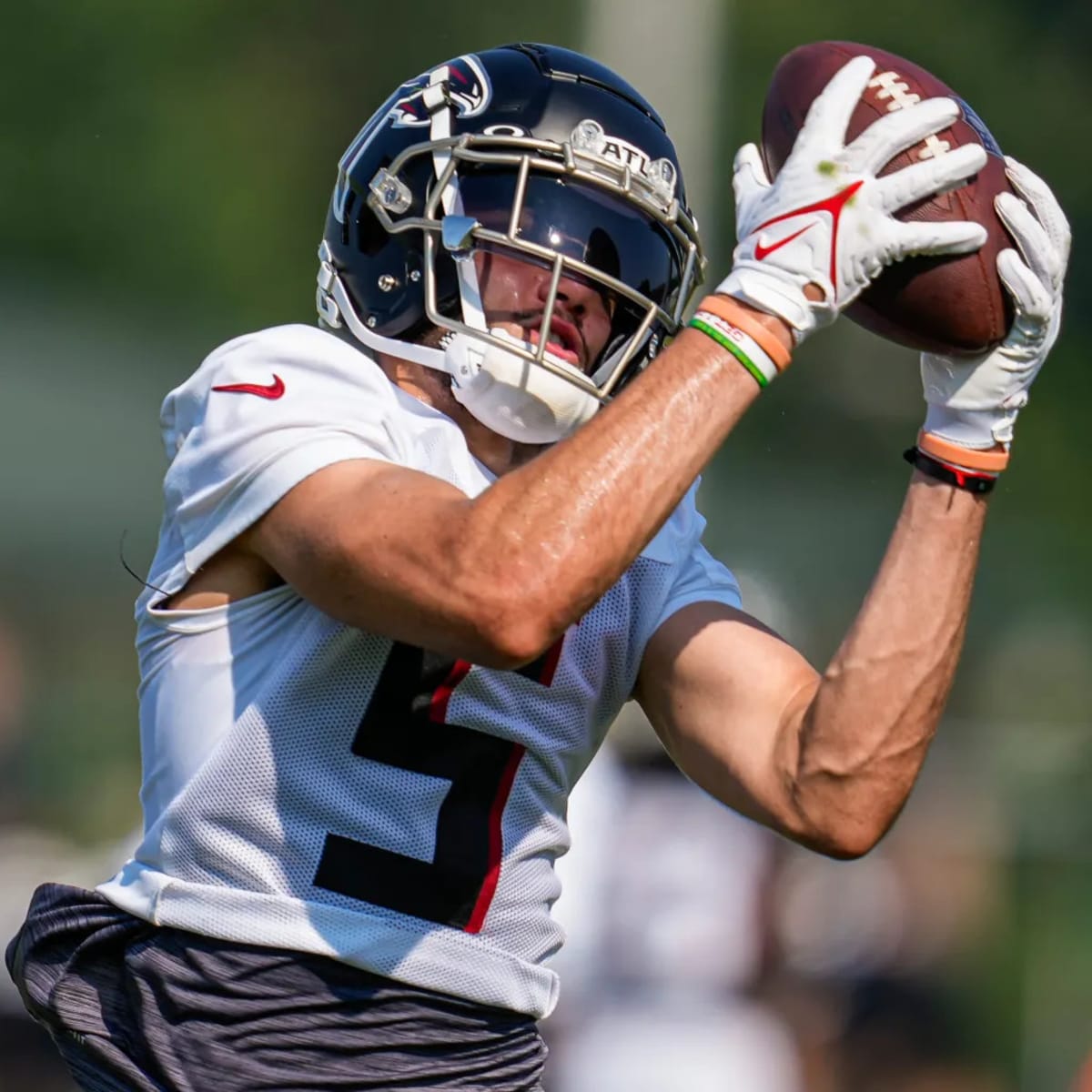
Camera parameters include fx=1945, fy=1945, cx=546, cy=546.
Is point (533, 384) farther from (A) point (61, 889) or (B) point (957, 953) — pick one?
(B) point (957, 953)

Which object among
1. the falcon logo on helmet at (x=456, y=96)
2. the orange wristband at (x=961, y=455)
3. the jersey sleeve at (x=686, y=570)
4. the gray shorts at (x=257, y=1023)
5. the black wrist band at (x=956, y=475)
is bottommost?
the gray shorts at (x=257, y=1023)

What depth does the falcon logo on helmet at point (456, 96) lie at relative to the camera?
8.91 feet

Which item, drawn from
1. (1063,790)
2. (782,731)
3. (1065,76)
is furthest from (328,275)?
(1065,76)

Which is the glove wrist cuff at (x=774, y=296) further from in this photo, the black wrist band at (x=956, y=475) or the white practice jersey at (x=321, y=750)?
the white practice jersey at (x=321, y=750)

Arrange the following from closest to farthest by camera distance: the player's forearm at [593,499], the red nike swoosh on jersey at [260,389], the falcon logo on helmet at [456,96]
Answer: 1. the player's forearm at [593,499]
2. the red nike swoosh on jersey at [260,389]
3. the falcon logo on helmet at [456,96]

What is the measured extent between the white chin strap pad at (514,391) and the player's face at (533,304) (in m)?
0.03

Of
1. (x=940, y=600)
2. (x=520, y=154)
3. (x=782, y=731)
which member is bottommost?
(x=782, y=731)

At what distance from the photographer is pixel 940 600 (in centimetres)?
260

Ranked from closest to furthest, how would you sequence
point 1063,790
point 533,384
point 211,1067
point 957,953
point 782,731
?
point 211,1067
point 533,384
point 782,731
point 957,953
point 1063,790

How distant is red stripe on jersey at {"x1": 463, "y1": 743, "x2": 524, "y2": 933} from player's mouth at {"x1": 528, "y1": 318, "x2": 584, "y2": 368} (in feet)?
1.70

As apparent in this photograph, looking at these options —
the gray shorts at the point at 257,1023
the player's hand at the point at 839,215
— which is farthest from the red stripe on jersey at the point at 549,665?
the player's hand at the point at 839,215

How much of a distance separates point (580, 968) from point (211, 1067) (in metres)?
3.38

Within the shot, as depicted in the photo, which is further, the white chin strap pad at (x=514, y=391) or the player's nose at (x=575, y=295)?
the player's nose at (x=575, y=295)

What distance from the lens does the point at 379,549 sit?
2.19 m
